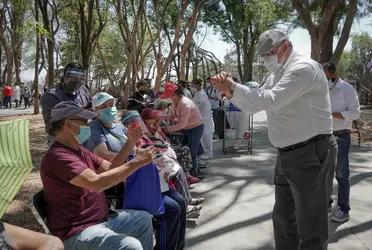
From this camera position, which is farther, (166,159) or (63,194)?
(166,159)

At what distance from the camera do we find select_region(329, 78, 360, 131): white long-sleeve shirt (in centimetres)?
521

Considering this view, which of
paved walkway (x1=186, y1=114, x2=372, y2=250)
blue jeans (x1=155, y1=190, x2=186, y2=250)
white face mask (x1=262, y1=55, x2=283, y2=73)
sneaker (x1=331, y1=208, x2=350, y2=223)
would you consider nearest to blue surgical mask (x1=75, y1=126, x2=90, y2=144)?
blue jeans (x1=155, y1=190, x2=186, y2=250)

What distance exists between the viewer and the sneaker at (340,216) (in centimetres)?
535

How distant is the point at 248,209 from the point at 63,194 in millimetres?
3275

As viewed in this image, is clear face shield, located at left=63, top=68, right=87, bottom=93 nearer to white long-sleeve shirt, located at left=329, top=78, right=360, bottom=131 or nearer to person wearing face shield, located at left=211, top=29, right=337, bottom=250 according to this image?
person wearing face shield, located at left=211, top=29, right=337, bottom=250

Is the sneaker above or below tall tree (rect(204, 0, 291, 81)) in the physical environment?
below

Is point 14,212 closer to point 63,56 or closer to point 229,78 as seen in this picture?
point 229,78

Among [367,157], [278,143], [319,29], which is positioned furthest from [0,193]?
[319,29]

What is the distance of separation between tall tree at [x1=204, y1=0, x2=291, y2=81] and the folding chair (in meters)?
26.7

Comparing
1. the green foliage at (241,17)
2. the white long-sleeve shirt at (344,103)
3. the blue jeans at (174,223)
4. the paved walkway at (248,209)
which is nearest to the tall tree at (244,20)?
the green foliage at (241,17)

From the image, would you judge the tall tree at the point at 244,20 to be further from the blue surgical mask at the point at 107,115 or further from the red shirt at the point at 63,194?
the red shirt at the point at 63,194

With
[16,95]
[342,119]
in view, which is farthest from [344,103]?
[16,95]

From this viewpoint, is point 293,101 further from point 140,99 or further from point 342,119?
point 140,99

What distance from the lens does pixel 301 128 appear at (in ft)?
11.5
